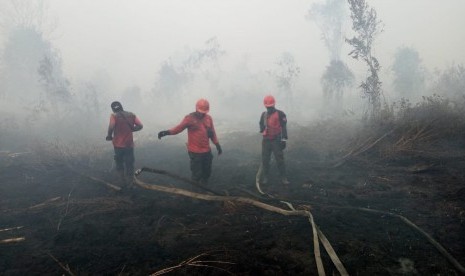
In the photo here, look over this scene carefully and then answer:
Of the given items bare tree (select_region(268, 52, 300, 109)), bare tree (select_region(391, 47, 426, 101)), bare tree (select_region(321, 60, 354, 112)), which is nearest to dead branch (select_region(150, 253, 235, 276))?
bare tree (select_region(268, 52, 300, 109))

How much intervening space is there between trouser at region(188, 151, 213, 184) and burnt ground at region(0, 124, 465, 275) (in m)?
0.59

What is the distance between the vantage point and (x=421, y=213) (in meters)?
5.64

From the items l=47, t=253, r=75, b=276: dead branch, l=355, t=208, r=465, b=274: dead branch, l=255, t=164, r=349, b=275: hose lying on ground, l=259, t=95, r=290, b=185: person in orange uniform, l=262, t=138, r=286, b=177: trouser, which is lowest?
l=47, t=253, r=75, b=276: dead branch

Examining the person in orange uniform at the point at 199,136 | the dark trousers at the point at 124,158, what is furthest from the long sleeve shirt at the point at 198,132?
the dark trousers at the point at 124,158

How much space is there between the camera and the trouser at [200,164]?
7.04 m

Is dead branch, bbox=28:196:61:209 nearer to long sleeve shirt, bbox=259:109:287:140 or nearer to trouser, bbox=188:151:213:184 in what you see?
trouser, bbox=188:151:213:184

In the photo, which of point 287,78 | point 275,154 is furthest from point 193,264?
point 287,78

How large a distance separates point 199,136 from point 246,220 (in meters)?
2.03

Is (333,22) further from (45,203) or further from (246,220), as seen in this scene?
(45,203)

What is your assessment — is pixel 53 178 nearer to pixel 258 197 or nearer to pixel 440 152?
pixel 258 197

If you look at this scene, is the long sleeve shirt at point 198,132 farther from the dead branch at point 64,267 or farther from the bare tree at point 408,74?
the bare tree at point 408,74

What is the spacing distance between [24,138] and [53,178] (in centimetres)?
828

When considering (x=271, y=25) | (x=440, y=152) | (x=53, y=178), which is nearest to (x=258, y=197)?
(x=440, y=152)

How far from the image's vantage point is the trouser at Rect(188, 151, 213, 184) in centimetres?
704
